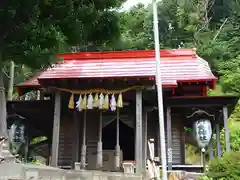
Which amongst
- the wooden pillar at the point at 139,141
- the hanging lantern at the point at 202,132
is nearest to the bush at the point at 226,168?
the wooden pillar at the point at 139,141

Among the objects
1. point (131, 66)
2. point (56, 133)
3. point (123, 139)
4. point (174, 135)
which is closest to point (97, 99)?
point (56, 133)

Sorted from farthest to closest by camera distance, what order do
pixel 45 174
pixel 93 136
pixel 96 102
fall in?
pixel 93 136
pixel 96 102
pixel 45 174

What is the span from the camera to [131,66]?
558 inches

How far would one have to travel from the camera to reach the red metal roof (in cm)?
1338

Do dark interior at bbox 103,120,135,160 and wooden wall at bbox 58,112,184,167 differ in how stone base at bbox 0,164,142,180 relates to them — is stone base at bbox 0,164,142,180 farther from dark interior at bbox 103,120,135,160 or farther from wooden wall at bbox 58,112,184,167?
dark interior at bbox 103,120,135,160

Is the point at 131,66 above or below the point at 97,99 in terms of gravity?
above

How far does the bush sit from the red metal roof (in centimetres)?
391

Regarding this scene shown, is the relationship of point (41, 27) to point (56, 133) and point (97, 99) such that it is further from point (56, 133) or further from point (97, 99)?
point (56, 133)

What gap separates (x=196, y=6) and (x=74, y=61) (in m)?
21.5

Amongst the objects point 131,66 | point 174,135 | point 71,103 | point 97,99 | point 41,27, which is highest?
point 131,66

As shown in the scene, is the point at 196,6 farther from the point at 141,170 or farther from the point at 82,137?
the point at 141,170

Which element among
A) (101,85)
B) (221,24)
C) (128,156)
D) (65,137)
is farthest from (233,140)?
(221,24)

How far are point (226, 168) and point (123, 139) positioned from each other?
8920 mm

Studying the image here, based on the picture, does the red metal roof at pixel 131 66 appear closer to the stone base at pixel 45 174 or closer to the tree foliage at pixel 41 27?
the tree foliage at pixel 41 27
